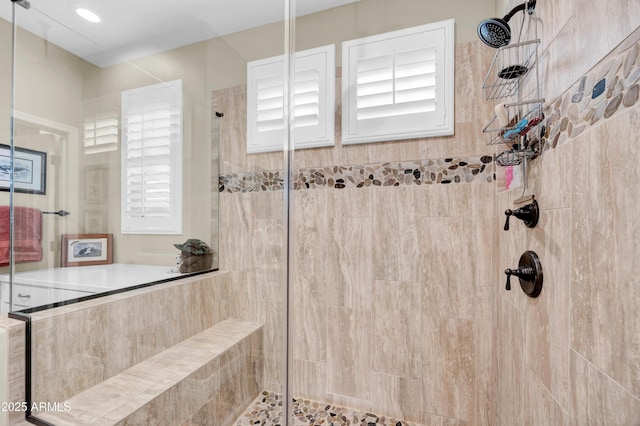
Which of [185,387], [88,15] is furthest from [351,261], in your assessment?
[88,15]

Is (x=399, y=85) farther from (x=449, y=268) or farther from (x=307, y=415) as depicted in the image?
(x=307, y=415)

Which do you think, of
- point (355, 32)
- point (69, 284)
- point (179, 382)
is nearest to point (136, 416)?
point (179, 382)

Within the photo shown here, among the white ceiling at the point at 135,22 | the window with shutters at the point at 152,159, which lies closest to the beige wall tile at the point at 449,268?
the window with shutters at the point at 152,159

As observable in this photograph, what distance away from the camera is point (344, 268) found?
156cm

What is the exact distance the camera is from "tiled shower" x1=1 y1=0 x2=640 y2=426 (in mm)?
827

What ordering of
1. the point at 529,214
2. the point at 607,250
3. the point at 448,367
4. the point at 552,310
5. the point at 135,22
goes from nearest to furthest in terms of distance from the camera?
the point at 607,250, the point at 552,310, the point at 529,214, the point at 135,22, the point at 448,367

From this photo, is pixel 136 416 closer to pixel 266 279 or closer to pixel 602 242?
pixel 266 279

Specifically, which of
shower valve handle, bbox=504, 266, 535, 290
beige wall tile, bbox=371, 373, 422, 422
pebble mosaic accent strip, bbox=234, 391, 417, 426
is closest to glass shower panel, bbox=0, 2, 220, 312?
pebble mosaic accent strip, bbox=234, 391, 417, 426

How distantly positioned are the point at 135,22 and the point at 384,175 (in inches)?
55.7

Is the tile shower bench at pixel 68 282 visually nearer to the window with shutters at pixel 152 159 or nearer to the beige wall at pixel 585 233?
the window with shutters at pixel 152 159

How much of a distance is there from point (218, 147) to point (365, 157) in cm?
79

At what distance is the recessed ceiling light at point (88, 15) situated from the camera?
1189 mm

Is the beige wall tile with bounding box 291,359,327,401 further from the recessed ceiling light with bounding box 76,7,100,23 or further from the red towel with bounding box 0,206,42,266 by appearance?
the recessed ceiling light with bounding box 76,7,100,23

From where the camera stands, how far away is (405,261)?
1.45m
